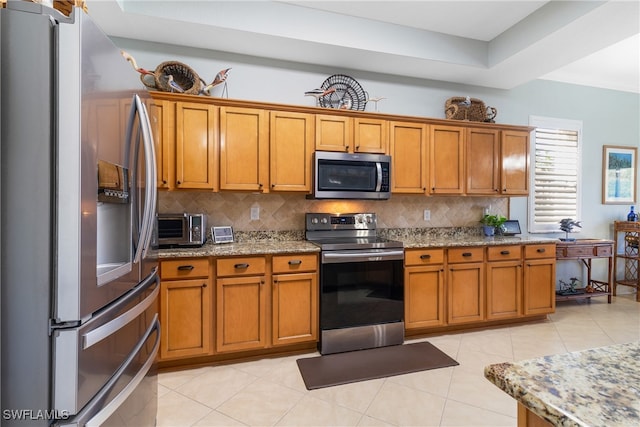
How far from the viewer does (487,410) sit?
6.42ft

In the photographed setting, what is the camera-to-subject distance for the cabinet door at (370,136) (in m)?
3.07

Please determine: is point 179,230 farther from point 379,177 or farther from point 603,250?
point 603,250

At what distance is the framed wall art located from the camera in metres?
4.51

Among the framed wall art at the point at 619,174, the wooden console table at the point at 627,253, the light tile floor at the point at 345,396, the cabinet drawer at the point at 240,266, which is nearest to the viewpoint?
the light tile floor at the point at 345,396

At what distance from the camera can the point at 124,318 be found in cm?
119

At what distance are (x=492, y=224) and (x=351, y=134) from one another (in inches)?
82.9

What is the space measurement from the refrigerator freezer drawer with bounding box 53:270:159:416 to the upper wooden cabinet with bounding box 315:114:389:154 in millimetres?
2059

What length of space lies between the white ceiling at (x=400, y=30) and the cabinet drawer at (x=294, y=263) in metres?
1.91

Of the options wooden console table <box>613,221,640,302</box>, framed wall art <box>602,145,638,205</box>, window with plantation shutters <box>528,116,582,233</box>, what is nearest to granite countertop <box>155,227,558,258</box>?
window with plantation shutters <box>528,116,582,233</box>

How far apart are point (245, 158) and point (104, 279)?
1.85 metres

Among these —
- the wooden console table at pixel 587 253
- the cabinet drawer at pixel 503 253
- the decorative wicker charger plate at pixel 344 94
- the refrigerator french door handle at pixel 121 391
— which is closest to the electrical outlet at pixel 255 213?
the decorative wicker charger plate at pixel 344 94

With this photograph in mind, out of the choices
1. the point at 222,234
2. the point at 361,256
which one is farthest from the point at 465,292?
the point at 222,234

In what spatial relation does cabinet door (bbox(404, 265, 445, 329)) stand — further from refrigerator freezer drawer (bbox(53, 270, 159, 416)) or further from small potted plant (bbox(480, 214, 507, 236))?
refrigerator freezer drawer (bbox(53, 270, 159, 416))

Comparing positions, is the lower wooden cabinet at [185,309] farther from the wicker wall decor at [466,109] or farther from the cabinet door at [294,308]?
the wicker wall decor at [466,109]
